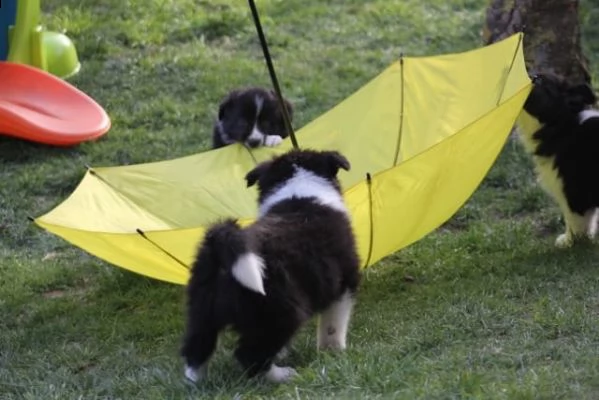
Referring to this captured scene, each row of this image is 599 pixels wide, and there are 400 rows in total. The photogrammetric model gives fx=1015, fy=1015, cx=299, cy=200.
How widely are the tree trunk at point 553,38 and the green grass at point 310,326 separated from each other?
848 millimetres

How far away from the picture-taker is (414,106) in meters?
7.05

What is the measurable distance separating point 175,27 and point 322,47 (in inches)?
77.0

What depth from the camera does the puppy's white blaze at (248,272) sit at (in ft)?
13.5

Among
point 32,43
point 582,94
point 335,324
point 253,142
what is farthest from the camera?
point 32,43

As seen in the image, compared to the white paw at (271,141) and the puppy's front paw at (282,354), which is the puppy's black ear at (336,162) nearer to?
the puppy's front paw at (282,354)

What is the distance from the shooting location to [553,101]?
6.65m

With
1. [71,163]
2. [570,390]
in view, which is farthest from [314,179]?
[71,163]

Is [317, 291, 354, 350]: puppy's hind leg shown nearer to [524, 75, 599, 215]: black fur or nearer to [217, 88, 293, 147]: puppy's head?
[524, 75, 599, 215]: black fur

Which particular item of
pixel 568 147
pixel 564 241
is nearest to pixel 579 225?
pixel 564 241

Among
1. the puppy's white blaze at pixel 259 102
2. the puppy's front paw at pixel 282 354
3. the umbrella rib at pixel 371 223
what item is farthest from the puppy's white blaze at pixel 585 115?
the puppy's front paw at pixel 282 354

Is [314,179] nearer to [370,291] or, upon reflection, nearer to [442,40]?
[370,291]

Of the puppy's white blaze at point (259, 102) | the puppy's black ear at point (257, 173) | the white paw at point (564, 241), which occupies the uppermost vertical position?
the puppy's black ear at point (257, 173)

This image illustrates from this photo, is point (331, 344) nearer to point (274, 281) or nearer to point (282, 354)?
point (282, 354)

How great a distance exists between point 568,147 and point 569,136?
8 centimetres
